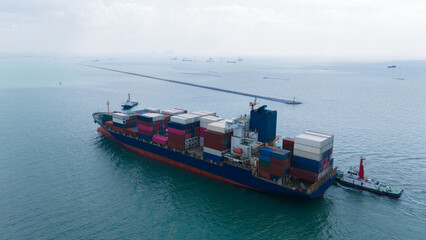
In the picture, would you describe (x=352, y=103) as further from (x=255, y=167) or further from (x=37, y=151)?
(x=37, y=151)

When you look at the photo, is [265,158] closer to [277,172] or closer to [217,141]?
[277,172]

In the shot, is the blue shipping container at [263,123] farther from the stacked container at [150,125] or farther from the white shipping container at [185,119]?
the stacked container at [150,125]

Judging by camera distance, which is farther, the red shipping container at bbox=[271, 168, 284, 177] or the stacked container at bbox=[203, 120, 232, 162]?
the stacked container at bbox=[203, 120, 232, 162]

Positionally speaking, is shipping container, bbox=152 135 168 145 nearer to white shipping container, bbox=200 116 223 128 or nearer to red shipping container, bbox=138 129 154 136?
red shipping container, bbox=138 129 154 136

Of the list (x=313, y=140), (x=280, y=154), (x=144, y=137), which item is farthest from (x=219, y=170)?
(x=144, y=137)

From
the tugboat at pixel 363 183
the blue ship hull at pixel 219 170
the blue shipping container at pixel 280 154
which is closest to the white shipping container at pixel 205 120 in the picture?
the blue ship hull at pixel 219 170

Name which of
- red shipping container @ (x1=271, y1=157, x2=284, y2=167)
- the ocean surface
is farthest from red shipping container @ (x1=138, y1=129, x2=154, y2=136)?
red shipping container @ (x1=271, y1=157, x2=284, y2=167)
